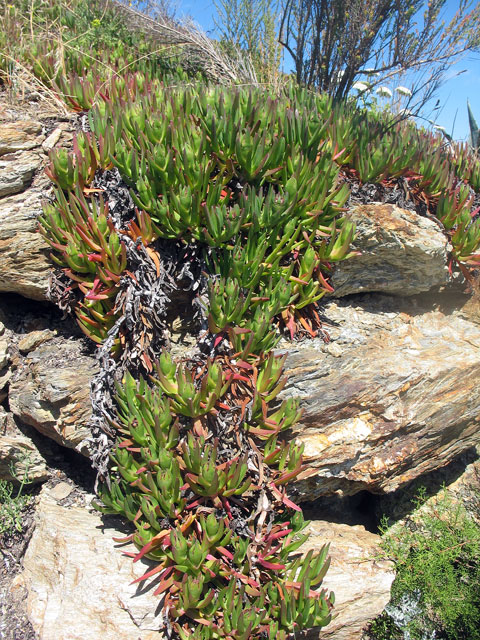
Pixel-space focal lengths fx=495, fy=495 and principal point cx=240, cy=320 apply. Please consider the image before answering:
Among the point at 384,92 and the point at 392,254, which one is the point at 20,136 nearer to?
the point at 392,254

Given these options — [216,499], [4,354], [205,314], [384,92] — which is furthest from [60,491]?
[384,92]

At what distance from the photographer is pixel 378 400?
3.65m

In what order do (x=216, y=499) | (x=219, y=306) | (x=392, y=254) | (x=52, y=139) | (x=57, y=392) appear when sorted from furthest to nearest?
1. (x=52, y=139)
2. (x=392, y=254)
3. (x=57, y=392)
4. (x=219, y=306)
5. (x=216, y=499)

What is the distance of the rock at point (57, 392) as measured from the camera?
3473 mm

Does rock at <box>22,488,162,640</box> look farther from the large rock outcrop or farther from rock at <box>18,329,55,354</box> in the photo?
the large rock outcrop

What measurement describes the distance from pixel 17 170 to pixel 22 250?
0.66 m

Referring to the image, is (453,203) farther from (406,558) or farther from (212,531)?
(212,531)

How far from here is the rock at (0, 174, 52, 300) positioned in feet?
12.2

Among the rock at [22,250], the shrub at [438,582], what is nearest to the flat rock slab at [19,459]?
the rock at [22,250]

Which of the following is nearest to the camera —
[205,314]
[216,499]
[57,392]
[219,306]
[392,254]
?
[216,499]

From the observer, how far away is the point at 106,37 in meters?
5.95

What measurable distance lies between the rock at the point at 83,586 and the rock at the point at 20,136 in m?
2.85

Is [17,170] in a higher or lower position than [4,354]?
higher

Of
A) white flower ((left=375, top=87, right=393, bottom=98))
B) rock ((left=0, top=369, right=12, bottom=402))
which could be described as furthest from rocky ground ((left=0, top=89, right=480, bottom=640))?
white flower ((left=375, top=87, right=393, bottom=98))
